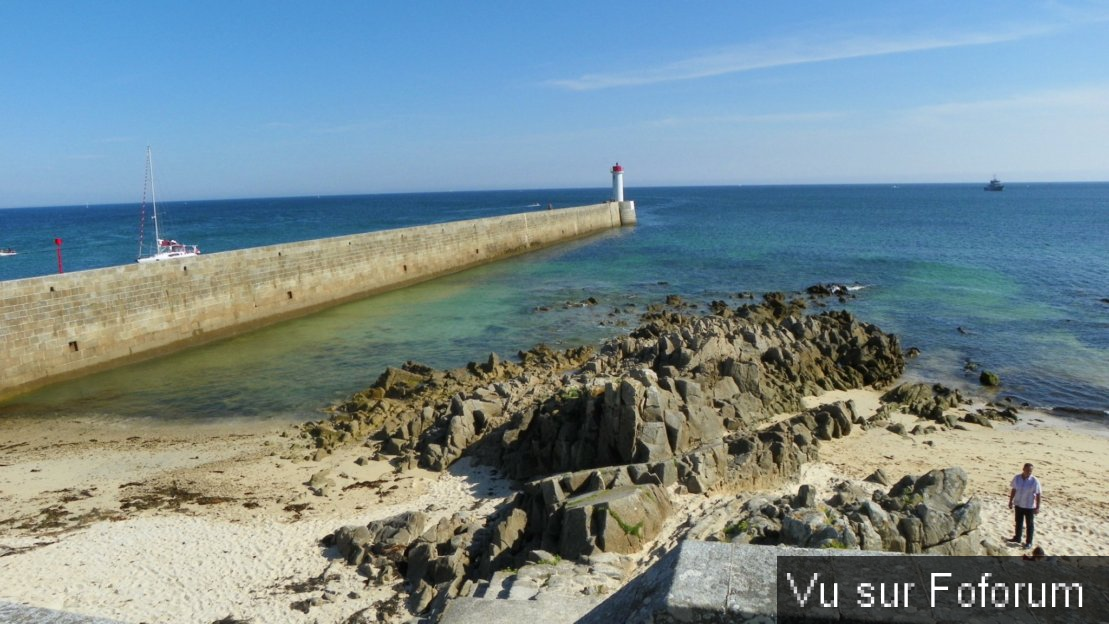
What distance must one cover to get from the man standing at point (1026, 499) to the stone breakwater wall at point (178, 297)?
67.4 ft

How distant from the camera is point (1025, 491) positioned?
8039mm

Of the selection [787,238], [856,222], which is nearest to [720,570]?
[787,238]

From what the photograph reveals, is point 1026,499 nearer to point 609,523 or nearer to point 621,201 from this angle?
point 609,523

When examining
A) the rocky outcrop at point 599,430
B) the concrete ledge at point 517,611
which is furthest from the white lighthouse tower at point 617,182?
the concrete ledge at point 517,611

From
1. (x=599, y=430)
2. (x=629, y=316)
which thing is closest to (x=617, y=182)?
(x=629, y=316)

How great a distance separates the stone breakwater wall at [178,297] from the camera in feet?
57.6

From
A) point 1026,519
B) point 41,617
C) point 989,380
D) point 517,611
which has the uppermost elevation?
point 41,617

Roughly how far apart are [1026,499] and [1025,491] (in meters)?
0.13

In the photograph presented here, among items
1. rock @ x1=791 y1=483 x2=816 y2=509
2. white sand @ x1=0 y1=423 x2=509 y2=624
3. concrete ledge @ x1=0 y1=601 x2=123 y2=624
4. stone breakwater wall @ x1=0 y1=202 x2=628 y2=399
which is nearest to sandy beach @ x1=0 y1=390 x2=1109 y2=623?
white sand @ x1=0 y1=423 x2=509 y2=624

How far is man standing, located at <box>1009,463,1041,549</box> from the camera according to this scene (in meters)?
7.97

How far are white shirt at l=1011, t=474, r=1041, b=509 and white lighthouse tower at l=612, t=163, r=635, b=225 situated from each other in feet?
188

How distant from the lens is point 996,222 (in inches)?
2763

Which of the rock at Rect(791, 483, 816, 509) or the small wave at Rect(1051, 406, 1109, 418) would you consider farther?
the small wave at Rect(1051, 406, 1109, 418)

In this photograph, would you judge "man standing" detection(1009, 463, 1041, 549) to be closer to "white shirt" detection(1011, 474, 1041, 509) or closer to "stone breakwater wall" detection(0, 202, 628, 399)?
"white shirt" detection(1011, 474, 1041, 509)
